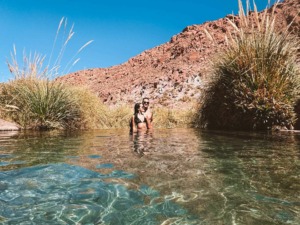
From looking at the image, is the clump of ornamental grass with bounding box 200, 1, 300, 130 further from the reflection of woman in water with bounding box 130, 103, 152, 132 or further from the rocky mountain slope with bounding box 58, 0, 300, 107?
the rocky mountain slope with bounding box 58, 0, 300, 107

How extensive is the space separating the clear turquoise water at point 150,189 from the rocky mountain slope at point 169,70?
17.0 m

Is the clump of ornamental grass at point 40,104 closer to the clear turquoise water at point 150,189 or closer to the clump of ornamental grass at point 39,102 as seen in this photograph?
the clump of ornamental grass at point 39,102

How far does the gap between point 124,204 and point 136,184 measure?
42 centimetres

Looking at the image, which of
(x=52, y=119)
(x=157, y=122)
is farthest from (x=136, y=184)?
(x=157, y=122)

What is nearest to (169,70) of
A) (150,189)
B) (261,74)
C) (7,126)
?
(7,126)

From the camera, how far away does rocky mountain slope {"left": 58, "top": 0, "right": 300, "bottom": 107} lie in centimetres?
2425

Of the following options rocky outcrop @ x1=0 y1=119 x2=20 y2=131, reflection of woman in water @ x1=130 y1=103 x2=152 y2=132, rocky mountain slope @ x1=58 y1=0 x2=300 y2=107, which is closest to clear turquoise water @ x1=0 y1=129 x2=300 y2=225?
rocky outcrop @ x1=0 y1=119 x2=20 y2=131

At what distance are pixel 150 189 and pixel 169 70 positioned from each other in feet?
89.5

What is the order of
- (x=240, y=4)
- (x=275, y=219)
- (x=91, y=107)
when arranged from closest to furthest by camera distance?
(x=275, y=219) → (x=240, y=4) → (x=91, y=107)

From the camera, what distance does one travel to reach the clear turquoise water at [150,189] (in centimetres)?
178

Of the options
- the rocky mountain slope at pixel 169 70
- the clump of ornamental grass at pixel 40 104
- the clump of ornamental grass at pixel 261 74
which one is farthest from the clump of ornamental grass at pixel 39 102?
the rocky mountain slope at pixel 169 70

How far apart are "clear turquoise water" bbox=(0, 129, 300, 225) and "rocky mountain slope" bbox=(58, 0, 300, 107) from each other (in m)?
17.0

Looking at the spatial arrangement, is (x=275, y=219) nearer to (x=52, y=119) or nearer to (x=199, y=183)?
(x=199, y=183)

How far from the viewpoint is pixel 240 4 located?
7176 millimetres
